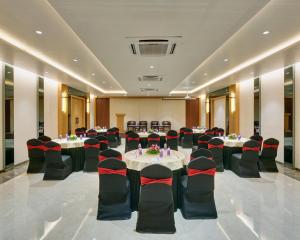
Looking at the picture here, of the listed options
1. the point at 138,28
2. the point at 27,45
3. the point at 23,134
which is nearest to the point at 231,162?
the point at 138,28

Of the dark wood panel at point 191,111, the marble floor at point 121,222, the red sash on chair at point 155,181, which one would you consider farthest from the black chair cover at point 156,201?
the dark wood panel at point 191,111

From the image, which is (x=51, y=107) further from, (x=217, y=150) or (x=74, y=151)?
(x=217, y=150)

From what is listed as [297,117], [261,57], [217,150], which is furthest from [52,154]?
[297,117]

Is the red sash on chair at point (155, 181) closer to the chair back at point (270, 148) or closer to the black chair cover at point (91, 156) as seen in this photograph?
the black chair cover at point (91, 156)

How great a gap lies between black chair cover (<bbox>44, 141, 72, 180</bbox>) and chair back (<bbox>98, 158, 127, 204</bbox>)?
2596 millimetres

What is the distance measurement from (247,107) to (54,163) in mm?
8734

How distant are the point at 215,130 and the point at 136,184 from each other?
26.8 ft

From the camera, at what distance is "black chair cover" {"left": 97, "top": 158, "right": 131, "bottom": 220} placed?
3166 mm

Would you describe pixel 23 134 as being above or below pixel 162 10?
below

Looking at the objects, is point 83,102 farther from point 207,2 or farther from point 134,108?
point 207,2

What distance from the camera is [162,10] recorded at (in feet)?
10.5

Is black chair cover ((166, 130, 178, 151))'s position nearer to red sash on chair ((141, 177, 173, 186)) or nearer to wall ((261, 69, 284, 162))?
wall ((261, 69, 284, 162))

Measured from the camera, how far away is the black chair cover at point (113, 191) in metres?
3.17

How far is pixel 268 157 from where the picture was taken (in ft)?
19.5
